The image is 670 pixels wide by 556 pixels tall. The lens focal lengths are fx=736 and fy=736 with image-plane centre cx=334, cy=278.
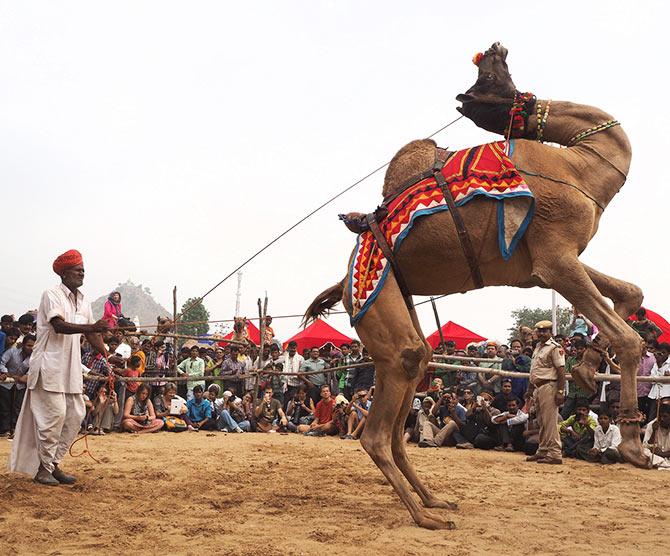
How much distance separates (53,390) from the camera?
263 inches

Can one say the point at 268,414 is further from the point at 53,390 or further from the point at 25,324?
the point at 53,390

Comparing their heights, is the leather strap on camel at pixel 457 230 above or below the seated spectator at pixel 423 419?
above

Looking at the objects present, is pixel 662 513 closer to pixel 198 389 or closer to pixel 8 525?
pixel 8 525

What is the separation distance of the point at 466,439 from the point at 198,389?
5.60 m

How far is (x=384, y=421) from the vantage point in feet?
18.2

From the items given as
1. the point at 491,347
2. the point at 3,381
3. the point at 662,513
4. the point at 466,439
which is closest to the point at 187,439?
the point at 3,381

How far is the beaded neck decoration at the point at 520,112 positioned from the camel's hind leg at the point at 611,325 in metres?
1.08

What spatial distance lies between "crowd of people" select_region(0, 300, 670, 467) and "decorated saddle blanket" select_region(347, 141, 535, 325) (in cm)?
565

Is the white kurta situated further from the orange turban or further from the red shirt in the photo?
the red shirt

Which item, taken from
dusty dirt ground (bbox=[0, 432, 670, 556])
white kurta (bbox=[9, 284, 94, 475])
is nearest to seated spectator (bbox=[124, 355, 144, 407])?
dusty dirt ground (bbox=[0, 432, 670, 556])

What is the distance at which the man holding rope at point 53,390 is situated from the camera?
6.67m

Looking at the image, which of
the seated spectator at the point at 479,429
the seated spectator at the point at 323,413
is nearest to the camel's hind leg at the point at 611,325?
the seated spectator at the point at 479,429

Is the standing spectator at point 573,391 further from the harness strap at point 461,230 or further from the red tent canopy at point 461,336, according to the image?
the red tent canopy at point 461,336

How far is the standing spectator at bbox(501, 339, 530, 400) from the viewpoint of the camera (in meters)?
12.9
